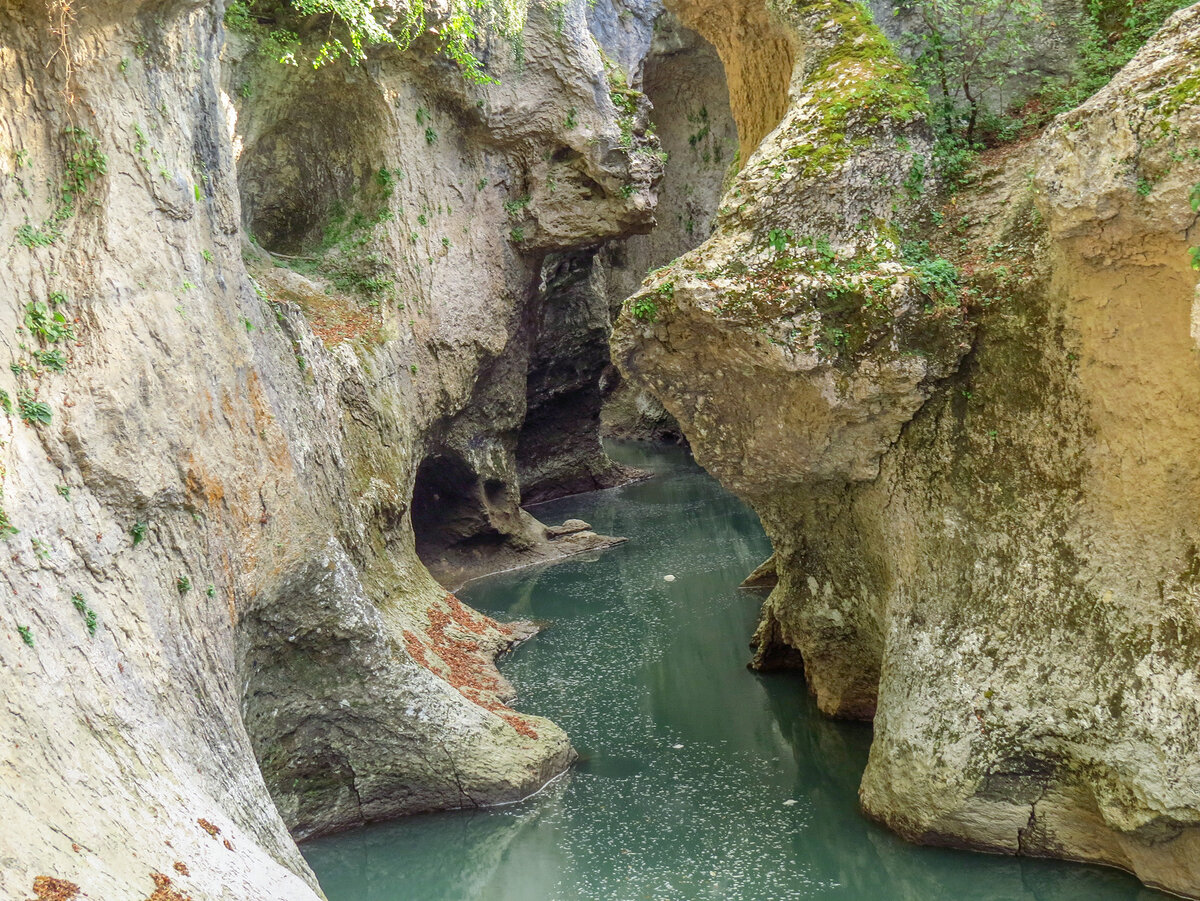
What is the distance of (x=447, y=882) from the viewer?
31.3ft

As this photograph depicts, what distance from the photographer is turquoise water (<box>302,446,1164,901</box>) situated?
873 cm

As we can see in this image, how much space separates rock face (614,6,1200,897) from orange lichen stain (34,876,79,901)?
648cm

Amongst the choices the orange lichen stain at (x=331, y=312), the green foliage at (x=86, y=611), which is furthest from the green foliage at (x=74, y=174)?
the orange lichen stain at (x=331, y=312)

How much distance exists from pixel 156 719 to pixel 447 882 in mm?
3931

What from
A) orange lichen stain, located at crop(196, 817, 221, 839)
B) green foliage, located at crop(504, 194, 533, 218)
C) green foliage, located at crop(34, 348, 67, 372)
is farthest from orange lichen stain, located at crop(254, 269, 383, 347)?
orange lichen stain, located at crop(196, 817, 221, 839)

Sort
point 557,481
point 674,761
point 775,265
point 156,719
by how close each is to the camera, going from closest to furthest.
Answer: point 156,719
point 775,265
point 674,761
point 557,481

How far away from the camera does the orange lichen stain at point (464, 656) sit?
11904mm

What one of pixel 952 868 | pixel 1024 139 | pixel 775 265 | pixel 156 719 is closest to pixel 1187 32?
pixel 1024 139

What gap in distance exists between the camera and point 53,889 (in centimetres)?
503

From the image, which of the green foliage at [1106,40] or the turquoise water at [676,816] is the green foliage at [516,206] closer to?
the turquoise water at [676,816]

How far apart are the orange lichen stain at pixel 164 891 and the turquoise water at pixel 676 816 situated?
3.81 metres

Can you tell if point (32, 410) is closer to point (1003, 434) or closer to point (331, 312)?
point (1003, 434)

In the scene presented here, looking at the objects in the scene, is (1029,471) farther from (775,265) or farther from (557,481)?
(557,481)

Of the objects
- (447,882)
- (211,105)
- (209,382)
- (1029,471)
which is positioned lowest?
(447,882)
